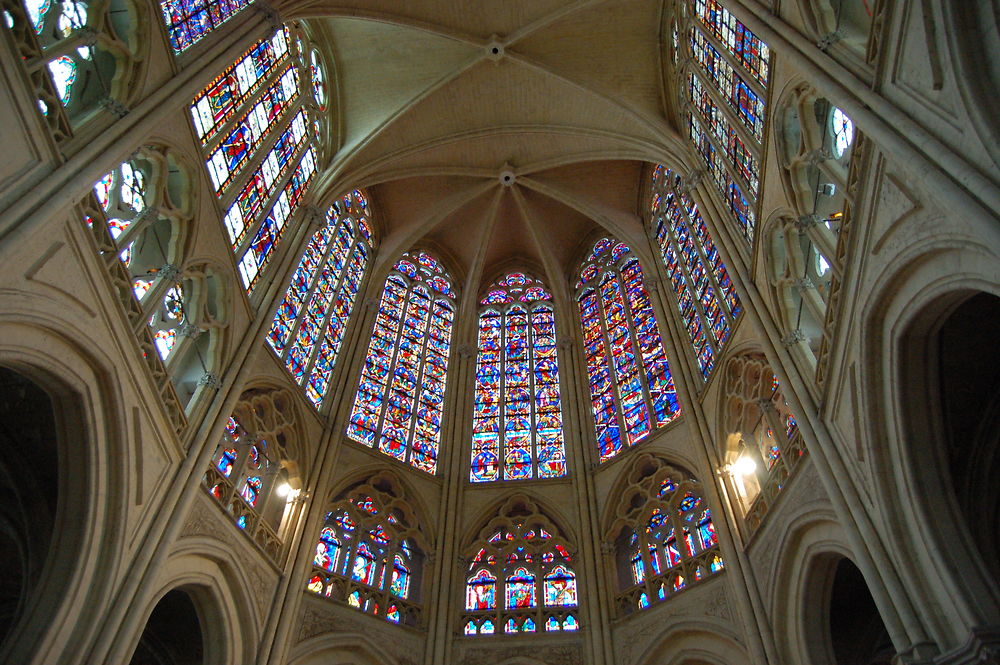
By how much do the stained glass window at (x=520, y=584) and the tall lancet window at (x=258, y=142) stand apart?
21.1 feet

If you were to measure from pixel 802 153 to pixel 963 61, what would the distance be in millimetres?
3704

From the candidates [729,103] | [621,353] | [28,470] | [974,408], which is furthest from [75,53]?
[621,353]

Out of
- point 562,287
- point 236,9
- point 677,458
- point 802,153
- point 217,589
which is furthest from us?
point 562,287

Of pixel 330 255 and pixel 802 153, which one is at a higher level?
pixel 330 255

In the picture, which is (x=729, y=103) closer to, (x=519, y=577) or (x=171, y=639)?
(x=519, y=577)

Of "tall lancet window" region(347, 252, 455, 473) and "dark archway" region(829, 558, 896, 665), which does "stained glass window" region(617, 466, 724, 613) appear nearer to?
"dark archway" region(829, 558, 896, 665)

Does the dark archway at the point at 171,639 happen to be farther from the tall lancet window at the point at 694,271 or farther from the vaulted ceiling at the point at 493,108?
the tall lancet window at the point at 694,271

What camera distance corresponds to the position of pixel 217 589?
10.5m

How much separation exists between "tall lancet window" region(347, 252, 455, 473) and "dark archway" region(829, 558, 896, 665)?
7.77m

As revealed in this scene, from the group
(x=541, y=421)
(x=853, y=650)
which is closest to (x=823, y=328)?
(x=853, y=650)

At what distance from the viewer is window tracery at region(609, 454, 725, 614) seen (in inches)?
490

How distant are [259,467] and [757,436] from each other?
25.5 feet

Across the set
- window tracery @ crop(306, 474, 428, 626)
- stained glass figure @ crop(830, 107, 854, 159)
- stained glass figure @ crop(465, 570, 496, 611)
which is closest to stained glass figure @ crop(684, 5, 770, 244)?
stained glass figure @ crop(830, 107, 854, 159)

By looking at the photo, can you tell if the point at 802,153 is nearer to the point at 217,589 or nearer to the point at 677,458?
the point at 677,458
